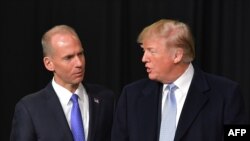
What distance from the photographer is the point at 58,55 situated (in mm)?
3004

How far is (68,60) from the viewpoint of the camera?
2.98m

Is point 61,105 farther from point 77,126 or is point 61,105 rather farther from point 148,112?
point 148,112

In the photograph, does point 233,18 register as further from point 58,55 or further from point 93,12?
point 58,55

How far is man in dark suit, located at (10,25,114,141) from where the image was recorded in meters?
2.91

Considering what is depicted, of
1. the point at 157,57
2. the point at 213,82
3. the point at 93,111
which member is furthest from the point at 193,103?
the point at 93,111

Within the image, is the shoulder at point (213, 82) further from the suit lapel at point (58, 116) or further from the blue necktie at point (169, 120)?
the suit lapel at point (58, 116)

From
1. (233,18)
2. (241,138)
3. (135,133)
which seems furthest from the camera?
(233,18)

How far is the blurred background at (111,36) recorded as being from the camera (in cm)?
418

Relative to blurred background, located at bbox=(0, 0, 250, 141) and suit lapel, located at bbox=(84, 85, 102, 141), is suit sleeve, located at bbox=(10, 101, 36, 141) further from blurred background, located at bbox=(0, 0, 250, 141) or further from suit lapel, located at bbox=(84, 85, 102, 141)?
blurred background, located at bbox=(0, 0, 250, 141)

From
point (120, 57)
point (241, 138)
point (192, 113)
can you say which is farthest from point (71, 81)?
point (120, 57)

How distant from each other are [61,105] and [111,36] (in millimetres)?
1364

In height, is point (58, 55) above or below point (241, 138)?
above

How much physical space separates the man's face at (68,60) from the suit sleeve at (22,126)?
236 millimetres

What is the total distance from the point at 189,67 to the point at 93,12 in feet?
5.08
